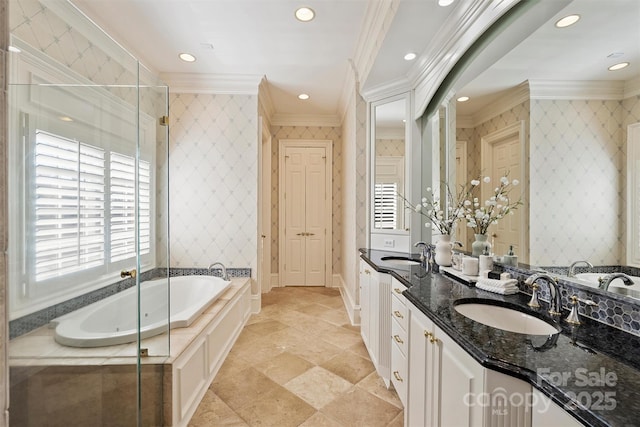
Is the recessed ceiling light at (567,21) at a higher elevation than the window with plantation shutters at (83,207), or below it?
higher

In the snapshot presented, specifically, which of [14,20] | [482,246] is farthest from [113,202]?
[482,246]

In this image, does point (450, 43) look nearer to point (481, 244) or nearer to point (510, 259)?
point (481, 244)

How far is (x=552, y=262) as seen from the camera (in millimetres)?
1286

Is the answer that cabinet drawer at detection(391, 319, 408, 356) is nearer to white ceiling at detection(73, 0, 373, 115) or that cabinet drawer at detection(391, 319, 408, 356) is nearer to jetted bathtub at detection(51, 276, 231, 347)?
jetted bathtub at detection(51, 276, 231, 347)

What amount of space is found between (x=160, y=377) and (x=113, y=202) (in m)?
1.05

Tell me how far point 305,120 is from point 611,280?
410 centimetres

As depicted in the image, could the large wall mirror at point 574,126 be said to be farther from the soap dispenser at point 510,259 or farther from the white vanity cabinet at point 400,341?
the white vanity cabinet at point 400,341

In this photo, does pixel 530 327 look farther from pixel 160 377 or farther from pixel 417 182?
pixel 160 377

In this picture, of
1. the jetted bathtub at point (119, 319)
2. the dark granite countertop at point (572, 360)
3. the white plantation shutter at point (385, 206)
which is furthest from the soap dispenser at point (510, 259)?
the jetted bathtub at point (119, 319)

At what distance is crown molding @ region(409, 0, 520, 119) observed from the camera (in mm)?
1564

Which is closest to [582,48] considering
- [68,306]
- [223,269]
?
[68,306]

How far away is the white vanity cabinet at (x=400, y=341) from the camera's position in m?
1.48

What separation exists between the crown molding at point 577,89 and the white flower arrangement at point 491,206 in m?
0.44

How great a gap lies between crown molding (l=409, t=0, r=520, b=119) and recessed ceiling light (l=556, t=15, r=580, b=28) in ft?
1.02
